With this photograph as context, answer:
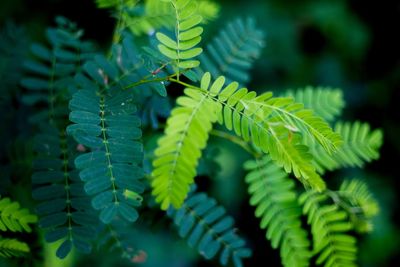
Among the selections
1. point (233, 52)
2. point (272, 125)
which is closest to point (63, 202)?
point (272, 125)

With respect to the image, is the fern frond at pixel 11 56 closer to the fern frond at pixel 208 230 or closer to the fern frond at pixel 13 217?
the fern frond at pixel 13 217

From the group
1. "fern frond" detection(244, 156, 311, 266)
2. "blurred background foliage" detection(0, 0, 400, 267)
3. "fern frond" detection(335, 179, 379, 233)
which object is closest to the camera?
"fern frond" detection(244, 156, 311, 266)

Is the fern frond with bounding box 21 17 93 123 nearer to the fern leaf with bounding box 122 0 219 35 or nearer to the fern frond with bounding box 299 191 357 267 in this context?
the fern leaf with bounding box 122 0 219 35

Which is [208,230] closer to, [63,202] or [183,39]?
[63,202]

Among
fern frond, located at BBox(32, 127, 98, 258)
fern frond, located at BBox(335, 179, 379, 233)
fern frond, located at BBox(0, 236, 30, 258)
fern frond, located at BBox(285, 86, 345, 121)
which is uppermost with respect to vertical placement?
fern frond, located at BBox(285, 86, 345, 121)

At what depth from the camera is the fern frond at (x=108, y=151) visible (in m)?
0.72

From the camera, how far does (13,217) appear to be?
0.80 metres

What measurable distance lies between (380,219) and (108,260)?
1377 mm

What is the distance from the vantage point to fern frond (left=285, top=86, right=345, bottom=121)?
1.09m

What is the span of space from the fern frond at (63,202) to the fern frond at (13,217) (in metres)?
0.04

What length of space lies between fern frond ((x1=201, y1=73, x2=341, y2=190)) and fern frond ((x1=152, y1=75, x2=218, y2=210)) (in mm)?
49

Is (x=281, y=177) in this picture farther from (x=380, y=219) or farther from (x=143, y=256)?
(x=380, y=219)

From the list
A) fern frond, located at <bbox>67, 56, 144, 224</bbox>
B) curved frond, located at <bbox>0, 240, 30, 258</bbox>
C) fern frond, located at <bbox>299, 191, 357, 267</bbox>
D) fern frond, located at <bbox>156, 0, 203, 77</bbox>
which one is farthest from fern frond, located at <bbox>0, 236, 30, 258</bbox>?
fern frond, located at <bbox>299, 191, 357, 267</bbox>

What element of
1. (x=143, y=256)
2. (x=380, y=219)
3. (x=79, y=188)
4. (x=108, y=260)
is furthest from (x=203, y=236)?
(x=380, y=219)
